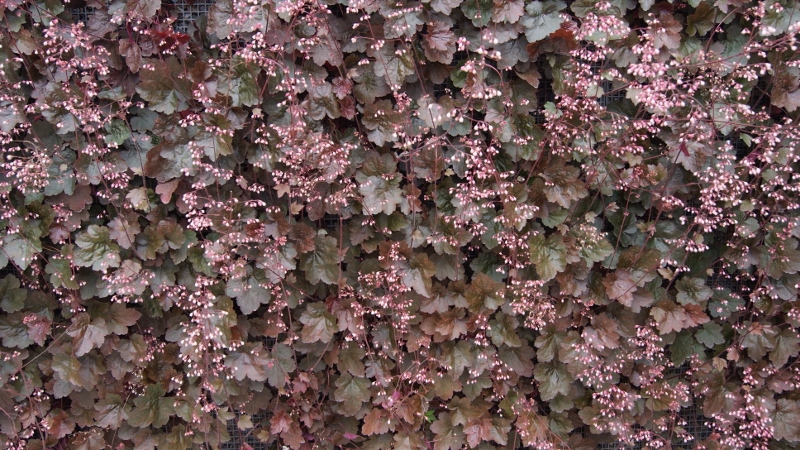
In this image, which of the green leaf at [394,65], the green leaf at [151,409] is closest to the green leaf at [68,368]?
the green leaf at [151,409]

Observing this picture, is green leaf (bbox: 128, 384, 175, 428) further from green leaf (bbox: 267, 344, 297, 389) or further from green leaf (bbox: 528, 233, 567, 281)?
green leaf (bbox: 528, 233, 567, 281)

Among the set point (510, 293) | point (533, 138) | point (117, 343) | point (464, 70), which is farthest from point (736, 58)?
point (117, 343)

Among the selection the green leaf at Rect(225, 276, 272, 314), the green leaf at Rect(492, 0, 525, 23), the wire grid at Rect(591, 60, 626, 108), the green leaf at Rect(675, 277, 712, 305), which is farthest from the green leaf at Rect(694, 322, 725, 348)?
the green leaf at Rect(225, 276, 272, 314)

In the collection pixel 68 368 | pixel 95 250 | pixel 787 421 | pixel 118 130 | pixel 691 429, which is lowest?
pixel 691 429

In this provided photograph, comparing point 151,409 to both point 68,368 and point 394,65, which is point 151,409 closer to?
point 68,368

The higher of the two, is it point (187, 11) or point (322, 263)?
point (187, 11)

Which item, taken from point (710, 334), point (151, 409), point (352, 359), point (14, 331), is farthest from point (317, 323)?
point (710, 334)

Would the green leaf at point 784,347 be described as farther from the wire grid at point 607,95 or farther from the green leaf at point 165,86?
the green leaf at point 165,86
